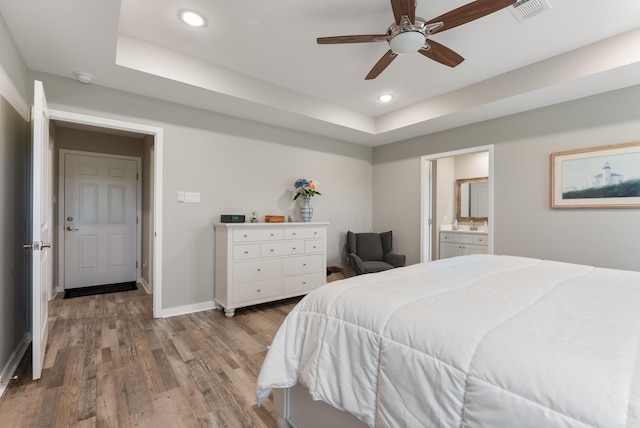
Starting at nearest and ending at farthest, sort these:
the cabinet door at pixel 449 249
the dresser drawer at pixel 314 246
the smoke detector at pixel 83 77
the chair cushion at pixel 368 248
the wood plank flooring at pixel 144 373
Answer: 1. the wood plank flooring at pixel 144 373
2. the smoke detector at pixel 83 77
3. the dresser drawer at pixel 314 246
4. the chair cushion at pixel 368 248
5. the cabinet door at pixel 449 249

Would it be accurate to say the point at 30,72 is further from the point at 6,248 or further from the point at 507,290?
the point at 507,290

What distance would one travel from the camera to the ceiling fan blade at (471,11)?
1690 mm

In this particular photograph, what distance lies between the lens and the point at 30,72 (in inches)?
100

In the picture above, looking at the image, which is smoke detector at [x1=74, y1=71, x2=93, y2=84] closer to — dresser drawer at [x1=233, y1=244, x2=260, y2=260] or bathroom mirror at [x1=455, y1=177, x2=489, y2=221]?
dresser drawer at [x1=233, y1=244, x2=260, y2=260]

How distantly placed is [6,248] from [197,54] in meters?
2.05

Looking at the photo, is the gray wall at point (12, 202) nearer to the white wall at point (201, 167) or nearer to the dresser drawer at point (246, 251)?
the white wall at point (201, 167)

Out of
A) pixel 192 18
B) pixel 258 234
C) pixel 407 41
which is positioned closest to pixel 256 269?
pixel 258 234

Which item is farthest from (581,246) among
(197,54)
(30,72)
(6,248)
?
(30,72)

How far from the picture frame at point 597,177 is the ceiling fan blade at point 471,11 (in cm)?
210

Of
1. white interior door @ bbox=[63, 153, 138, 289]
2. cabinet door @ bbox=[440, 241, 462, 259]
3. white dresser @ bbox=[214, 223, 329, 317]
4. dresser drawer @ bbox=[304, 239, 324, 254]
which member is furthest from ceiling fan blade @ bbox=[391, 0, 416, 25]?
white interior door @ bbox=[63, 153, 138, 289]

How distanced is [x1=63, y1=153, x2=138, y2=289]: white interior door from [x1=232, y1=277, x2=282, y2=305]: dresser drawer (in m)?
2.45

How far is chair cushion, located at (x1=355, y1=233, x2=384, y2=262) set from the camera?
179 inches

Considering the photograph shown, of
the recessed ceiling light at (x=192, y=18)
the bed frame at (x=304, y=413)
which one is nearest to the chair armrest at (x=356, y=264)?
the bed frame at (x=304, y=413)

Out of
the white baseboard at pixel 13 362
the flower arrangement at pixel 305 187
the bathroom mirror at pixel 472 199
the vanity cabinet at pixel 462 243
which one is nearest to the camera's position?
the white baseboard at pixel 13 362
